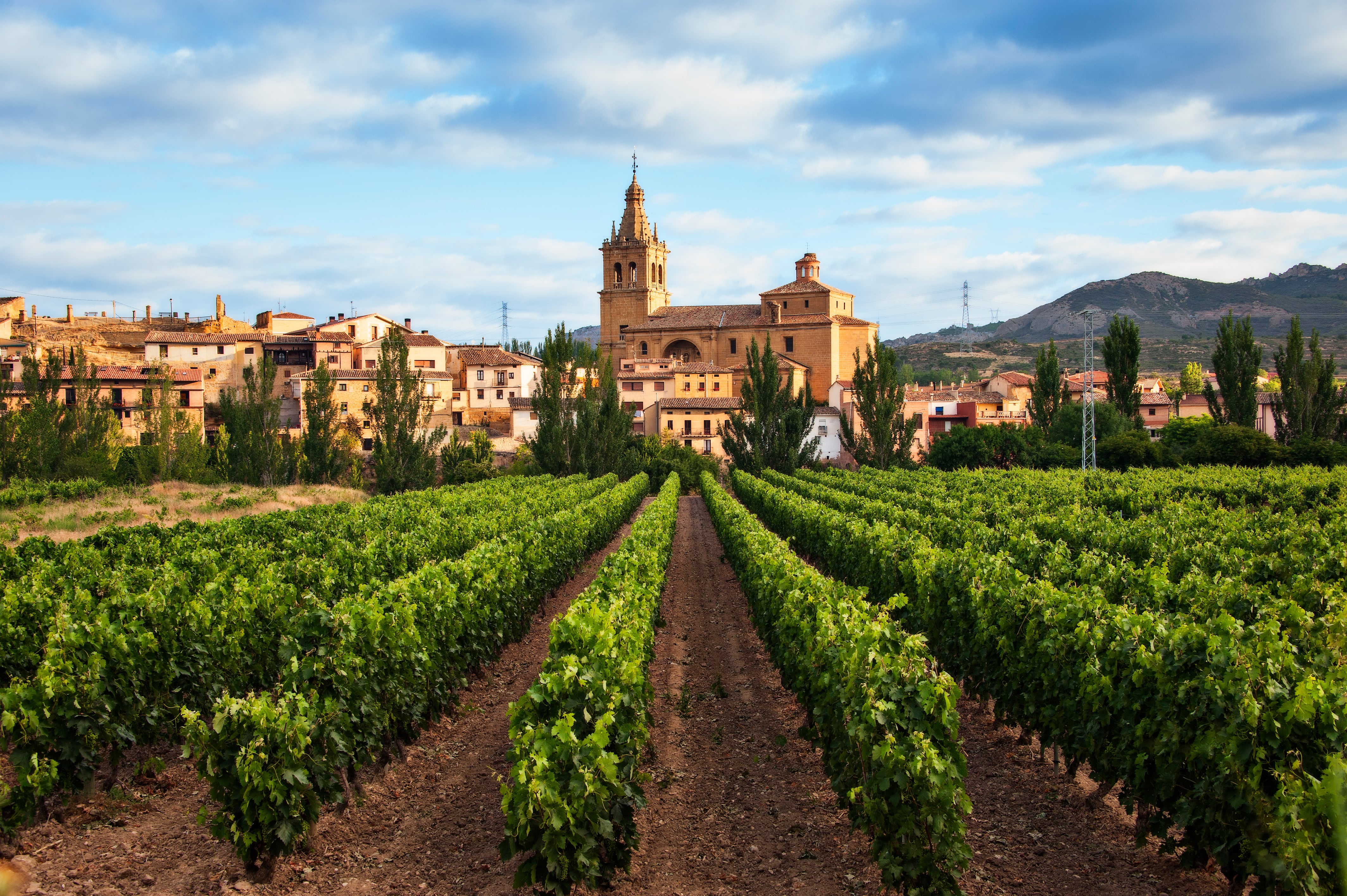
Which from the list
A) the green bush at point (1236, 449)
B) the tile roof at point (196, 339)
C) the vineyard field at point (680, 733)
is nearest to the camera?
the vineyard field at point (680, 733)

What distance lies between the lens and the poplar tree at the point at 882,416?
54.2 meters

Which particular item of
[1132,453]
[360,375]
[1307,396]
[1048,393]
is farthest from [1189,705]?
[360,375]

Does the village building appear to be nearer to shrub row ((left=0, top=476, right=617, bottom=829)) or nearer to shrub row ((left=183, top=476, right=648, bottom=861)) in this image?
shrub row ((left=0, top=476, right=617, bottom=829))

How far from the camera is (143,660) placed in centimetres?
911

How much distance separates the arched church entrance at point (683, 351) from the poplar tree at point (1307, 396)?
4722cm

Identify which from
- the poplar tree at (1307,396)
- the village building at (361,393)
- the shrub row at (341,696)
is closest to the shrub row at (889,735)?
the shrub row at (341,696)

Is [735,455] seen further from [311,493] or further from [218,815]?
[218,815]

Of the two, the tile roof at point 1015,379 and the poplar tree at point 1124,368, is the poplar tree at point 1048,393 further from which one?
the tile roof at point 1015,379

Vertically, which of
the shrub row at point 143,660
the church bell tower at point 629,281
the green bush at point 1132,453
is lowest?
the shrub row at point 143,660

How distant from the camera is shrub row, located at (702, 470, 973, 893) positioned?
21.4ft

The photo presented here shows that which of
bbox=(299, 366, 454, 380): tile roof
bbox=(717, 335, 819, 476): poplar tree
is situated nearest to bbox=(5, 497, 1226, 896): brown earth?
bbox=(717, 335, 819, 476): poplar tree

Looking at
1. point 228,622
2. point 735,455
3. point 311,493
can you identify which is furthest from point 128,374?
point 228,622

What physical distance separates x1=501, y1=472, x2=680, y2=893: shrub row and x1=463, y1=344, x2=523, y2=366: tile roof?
66.5 m

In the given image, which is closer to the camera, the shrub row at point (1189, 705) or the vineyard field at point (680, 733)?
the shrub row at point (1189, 705)
